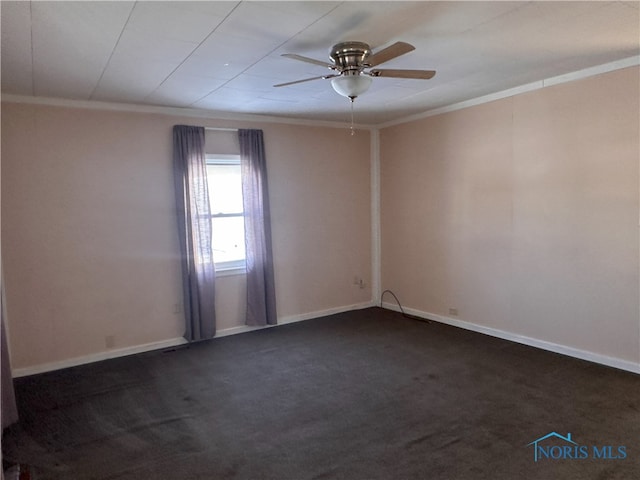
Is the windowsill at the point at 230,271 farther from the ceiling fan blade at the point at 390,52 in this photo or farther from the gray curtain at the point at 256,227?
the ceiling fan blade at the point at 390,52

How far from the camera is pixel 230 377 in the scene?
3.87 meters

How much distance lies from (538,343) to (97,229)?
14.8ft

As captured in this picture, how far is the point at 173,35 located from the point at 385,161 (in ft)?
12.6

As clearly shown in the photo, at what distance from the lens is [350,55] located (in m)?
2.72

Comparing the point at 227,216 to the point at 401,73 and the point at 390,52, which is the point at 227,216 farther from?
the point at 390,52

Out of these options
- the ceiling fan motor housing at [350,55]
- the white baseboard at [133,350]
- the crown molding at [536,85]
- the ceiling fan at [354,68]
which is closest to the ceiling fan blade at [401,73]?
the ceiling fan at [354,68]

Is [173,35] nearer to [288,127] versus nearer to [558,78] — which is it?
[288,127]

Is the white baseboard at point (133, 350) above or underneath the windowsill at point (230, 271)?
underneath

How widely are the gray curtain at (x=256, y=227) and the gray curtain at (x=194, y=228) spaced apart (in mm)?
478

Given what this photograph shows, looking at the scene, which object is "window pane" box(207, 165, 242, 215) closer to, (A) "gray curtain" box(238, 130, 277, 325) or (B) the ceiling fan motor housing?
(A) "gray curtain" box(238, 130, 277, 325)

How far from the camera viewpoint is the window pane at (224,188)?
508 cm

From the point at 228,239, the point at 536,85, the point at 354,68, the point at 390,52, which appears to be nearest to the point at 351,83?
the point at 354,68

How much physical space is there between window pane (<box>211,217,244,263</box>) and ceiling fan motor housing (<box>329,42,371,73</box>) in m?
2.82

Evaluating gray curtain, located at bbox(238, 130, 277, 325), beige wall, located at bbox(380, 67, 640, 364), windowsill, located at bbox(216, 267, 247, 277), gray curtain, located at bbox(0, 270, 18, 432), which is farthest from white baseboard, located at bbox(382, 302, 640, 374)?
gray curtain, located at bbox(0, 270, 18, 432)
